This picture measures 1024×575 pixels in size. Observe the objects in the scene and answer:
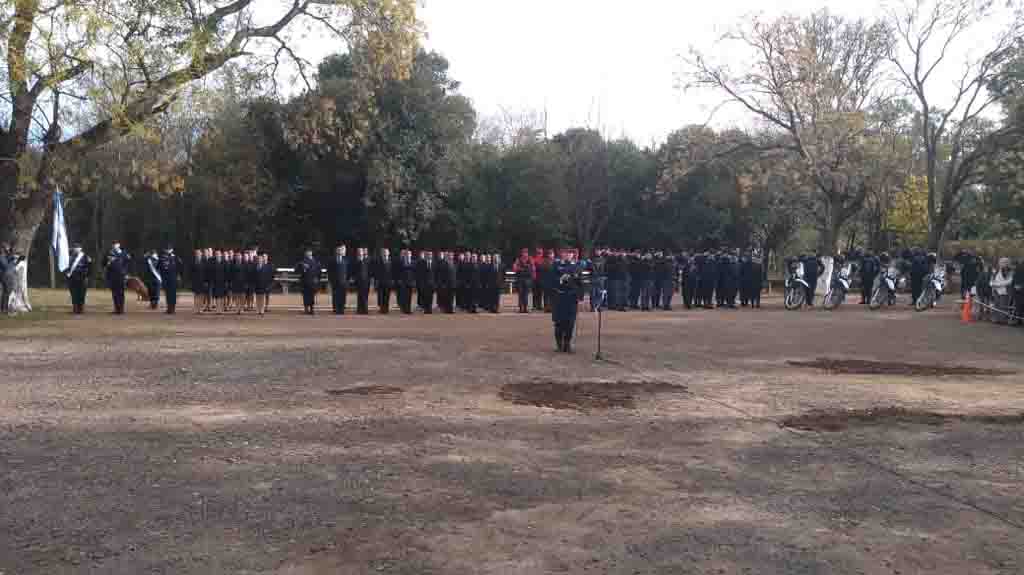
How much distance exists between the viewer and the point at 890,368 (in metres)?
13.6

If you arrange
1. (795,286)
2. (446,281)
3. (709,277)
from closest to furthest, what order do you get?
1. (446,281)
2. (795,286)
3. (709,277)

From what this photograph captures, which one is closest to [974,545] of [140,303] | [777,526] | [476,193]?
[777,526]

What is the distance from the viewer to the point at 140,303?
2650 cm

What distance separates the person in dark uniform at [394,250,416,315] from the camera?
23.7 meters

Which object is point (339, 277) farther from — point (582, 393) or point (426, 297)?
point (582, 393)

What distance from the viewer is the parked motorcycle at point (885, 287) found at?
26.2m

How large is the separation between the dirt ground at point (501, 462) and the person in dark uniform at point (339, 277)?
8305mm

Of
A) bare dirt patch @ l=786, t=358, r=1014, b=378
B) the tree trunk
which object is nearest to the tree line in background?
the tree trunk

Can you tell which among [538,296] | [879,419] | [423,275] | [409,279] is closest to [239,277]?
[409,279]

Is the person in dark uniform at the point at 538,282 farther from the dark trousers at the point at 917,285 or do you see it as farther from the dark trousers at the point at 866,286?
the dark trousers at the point at 917,285

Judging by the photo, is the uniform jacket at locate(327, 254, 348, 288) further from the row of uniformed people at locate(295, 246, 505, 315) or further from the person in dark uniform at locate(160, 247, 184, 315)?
the person in dark uniform at locate(160, 247, 184, 315)

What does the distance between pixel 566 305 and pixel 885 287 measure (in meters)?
15.5

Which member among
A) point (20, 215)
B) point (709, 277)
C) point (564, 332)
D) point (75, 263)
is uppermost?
point (20, 215)

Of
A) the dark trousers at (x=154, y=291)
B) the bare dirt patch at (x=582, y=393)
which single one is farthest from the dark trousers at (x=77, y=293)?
the bare dirt patch at (x=582, y=393)
